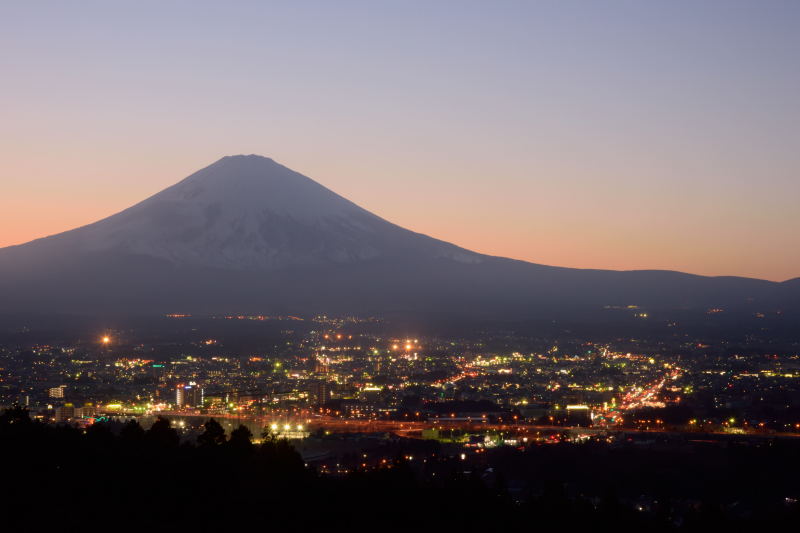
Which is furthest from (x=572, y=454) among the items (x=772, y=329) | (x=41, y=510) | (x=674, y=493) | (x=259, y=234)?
(x=259, y=234)

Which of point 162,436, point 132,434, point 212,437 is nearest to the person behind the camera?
point 132,434

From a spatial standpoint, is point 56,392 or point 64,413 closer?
point 64,413

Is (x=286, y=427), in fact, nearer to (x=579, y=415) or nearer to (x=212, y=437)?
(x=579, y=415)

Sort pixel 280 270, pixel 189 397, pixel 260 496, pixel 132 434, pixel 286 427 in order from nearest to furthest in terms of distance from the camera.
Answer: pixel 260 496
pixel 132 434
pixel 286 427
pixel 189 397
pixel 280 270

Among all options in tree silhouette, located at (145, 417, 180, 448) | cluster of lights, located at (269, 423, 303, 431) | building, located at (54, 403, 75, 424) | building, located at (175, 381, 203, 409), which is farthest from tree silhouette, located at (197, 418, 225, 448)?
building, located at (175, 381, 203, 409)

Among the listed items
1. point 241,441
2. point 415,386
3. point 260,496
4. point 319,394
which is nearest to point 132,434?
point 241,441

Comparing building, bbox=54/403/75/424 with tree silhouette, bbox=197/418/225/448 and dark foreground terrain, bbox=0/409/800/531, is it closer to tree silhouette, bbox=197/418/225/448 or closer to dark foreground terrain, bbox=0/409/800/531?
dark foreground terrain, bbox=0/409/800/531

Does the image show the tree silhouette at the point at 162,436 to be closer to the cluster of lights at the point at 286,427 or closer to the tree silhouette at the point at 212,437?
the tree silhouette at the point at 212,437

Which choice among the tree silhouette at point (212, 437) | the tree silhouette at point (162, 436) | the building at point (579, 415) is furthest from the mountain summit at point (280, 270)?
the tree silhouette at point (212, 437)
